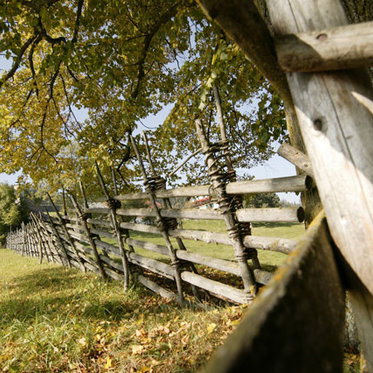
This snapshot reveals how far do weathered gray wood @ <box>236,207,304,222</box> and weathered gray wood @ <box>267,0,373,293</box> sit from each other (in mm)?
1348

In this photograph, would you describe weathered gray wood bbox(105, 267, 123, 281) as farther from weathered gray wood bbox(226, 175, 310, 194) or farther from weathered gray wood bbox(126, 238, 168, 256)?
weathered gray wood bbox(226, 175, 310, 194)

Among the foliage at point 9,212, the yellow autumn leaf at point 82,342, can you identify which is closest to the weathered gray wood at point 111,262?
the yellow autumn leaf at point 82,342

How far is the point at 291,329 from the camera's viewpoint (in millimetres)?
454

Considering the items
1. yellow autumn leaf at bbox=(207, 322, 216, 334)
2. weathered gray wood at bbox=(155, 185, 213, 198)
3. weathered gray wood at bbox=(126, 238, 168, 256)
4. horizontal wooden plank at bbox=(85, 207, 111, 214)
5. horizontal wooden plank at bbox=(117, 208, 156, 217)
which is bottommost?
yellow autumn leaf at bbox=(207, 322, 216, 334)

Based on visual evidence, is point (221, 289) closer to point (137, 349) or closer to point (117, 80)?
point (137, 349)

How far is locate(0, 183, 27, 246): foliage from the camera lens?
98.5 feet

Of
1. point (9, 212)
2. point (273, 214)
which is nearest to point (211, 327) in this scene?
point (273, 214)

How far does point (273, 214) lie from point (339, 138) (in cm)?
163

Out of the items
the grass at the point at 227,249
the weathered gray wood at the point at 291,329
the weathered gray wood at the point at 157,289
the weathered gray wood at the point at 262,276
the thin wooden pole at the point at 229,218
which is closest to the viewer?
the weathered gray wood at the point at 291,329

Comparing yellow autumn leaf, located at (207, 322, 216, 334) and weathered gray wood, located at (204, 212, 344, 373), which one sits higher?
weathered gray wood, located at (204, 212, 344, 373)


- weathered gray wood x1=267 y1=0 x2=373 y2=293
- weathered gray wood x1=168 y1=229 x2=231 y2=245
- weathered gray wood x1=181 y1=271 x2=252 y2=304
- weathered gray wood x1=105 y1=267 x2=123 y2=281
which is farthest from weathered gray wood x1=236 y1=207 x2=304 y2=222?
weathered gray wood x1=105 y1=267 x2=123 y2=281

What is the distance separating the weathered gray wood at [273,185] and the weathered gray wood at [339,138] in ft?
3.56

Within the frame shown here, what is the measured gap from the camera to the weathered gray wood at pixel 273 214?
227cm

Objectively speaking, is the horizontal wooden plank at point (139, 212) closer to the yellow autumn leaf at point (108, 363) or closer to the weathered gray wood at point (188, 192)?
the weathered gray wood at point (188, 192)
